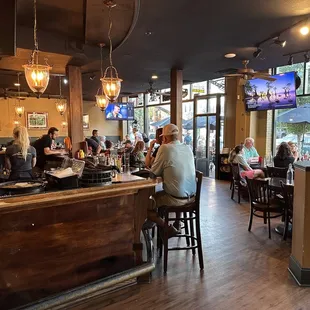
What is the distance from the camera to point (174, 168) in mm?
2980

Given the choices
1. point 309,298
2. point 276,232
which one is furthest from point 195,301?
point 276,232

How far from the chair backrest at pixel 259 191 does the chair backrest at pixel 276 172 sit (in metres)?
1.13

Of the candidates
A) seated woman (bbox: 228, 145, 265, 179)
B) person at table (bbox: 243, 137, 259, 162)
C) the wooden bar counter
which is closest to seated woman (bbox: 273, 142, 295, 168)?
seated woman (bbox: 228, 145, 265, 179)

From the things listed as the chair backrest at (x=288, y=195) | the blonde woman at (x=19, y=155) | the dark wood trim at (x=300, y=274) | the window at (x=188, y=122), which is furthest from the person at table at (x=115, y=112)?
the dark wood trim at (x=300, y=274)

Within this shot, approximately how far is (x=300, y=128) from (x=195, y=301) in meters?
5.83

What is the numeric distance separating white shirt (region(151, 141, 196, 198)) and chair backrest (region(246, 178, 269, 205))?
145 cm

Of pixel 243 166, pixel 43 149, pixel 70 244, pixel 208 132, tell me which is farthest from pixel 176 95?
pixel 70 244

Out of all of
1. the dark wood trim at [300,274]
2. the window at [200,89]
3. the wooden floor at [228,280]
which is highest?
the window at [200,89]

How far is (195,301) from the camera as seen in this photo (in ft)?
8.18

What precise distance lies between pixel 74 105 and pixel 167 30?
2309 millimetres

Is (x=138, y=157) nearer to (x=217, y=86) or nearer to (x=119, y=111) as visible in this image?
(x=217, y=86)

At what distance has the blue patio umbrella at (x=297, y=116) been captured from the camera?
21.9 feet

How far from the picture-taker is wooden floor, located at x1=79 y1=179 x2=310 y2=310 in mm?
2463

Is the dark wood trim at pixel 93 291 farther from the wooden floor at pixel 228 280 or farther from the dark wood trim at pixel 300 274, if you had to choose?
the dark wood trim at pixel 300 274
